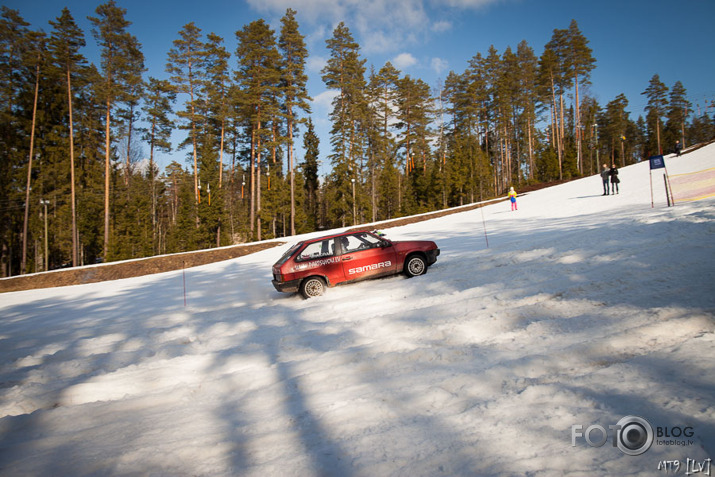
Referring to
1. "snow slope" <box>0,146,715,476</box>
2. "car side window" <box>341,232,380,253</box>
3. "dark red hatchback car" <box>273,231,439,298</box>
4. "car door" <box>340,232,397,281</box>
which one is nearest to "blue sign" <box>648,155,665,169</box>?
"snow slope" <box>0,146,715,476</box>

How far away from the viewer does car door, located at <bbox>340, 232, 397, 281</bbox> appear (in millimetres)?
7758

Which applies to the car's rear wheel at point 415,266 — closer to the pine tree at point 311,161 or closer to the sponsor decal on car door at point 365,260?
the sponsor decal on car door at point 365,260

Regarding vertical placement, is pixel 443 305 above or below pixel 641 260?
below

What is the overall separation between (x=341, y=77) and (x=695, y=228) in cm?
3482

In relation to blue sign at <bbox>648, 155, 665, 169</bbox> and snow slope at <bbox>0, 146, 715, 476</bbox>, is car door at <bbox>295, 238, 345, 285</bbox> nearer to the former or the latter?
snow slope at <bbox>0, 146, 715, 476</bbox>

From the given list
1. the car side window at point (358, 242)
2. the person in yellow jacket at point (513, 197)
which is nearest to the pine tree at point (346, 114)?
the person in yellow jacket at point (513, 197)

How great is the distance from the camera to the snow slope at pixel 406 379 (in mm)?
2301

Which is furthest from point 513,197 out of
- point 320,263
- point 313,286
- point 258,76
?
point 258,76

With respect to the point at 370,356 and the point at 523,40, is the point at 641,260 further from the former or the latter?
the point at 523,40

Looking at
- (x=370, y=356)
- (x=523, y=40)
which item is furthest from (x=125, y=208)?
(x=523, y=40)

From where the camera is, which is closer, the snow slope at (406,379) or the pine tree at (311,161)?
the snow slope at (406,379)

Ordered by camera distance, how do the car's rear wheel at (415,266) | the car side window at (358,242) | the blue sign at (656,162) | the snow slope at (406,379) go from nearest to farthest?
the snow slope at (406,379), the car side window at (358,242), the car's rear wheel at (415,266), the blue sign at (656,162)

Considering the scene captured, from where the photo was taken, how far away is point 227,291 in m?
10.2

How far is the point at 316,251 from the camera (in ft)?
25.7
